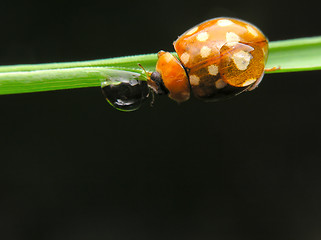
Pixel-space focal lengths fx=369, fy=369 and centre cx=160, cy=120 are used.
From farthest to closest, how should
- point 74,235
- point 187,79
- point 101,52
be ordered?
point 74,235 → point 101,52 → point 187,79

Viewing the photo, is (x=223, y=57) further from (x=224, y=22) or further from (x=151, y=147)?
(x=151, y=147)

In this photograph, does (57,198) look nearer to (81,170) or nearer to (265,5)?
(81,170)

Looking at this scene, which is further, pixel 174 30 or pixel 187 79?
pixel 174 30

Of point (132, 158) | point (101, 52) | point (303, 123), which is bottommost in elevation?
point (132, 158)

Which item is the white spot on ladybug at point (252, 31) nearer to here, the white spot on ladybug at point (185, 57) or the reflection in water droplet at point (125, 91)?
the white spot on ladybug at point (185, 57)

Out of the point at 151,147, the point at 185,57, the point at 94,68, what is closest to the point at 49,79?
the point at 94,68

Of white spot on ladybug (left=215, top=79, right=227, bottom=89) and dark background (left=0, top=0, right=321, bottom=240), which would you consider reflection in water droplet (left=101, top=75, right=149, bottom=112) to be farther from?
dark background (left=0, top=0, right=321, bottom=240)

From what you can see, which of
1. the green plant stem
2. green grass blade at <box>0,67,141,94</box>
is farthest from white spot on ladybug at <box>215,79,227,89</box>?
green grass blade at <box>0,67,141,94</box>

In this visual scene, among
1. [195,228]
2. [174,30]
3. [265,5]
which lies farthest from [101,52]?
[195,228]
